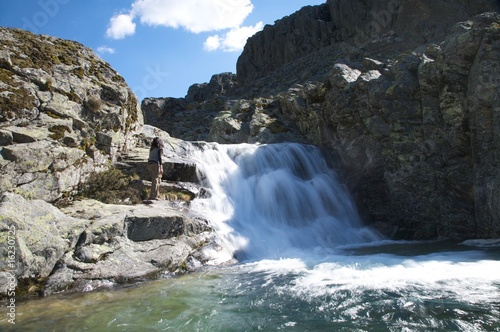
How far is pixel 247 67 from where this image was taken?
315 ft

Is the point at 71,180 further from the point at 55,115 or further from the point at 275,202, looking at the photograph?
the point at 275,202

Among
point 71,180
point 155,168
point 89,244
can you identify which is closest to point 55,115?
point 71,180

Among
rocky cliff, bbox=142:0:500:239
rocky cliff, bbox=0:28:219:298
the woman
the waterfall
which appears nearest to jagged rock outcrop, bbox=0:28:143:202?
rocky cliff, bbox=0:28:219:298

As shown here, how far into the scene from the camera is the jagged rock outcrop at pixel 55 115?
402 inches

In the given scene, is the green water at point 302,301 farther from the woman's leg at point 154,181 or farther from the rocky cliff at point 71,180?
the woman's leg at point 154,181

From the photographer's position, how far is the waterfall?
42.9 ft

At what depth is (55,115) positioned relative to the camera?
489 inches

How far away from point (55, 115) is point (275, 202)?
379 inches

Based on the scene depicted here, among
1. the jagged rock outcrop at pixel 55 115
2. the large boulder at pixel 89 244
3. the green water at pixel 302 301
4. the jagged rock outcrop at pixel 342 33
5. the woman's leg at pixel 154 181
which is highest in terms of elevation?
the jagged rock outcrop at pixel 342 33

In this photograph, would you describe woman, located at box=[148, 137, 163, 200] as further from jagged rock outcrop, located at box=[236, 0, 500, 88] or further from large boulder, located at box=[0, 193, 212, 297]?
jagged rock outcrop, located at box=[236, 0, 500, 88]

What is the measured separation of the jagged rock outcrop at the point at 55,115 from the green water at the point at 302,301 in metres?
4.57

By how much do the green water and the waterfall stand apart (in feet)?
11.1

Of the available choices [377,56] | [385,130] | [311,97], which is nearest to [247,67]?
[377,56]

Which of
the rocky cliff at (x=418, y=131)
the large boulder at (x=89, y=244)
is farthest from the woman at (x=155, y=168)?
the rocky cliff at (x=418, y=131)
